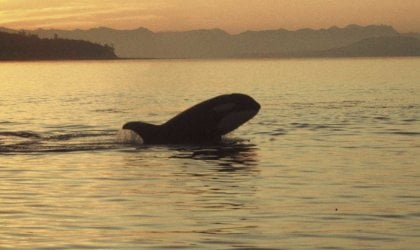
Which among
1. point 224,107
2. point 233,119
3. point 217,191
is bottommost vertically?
point 217,191

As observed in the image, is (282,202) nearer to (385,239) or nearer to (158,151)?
(385,239)

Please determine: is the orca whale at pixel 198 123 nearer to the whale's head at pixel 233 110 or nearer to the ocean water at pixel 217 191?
the whale's head at pixel 233 110

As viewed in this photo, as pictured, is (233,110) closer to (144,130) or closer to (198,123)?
(198,123)

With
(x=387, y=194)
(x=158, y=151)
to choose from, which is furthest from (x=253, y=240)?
(x=158, y=151)

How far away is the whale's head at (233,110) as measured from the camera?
37969mm

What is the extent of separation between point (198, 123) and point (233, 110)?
1.39m

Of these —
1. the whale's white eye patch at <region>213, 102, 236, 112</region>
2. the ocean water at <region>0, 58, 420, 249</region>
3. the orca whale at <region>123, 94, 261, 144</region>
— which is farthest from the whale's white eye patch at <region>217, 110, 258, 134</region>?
the ocean water at <region>0, 58, 420, 249</region>

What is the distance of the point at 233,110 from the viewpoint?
38156 mm

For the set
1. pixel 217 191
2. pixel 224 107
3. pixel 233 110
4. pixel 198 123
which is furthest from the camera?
pixel 198 123

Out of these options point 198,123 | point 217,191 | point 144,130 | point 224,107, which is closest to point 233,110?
point 224,107

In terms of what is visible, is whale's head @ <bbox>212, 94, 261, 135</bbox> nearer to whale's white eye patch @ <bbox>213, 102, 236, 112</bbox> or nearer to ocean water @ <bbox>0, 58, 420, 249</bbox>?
whale's white eye patch @ <bbox>213, 102, 236, 112</bbox>

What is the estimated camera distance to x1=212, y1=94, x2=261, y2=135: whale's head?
38.0 m

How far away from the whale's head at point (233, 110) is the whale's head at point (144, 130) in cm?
239

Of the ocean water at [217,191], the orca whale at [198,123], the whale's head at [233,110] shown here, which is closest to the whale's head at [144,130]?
the orca whale at [198,123]
